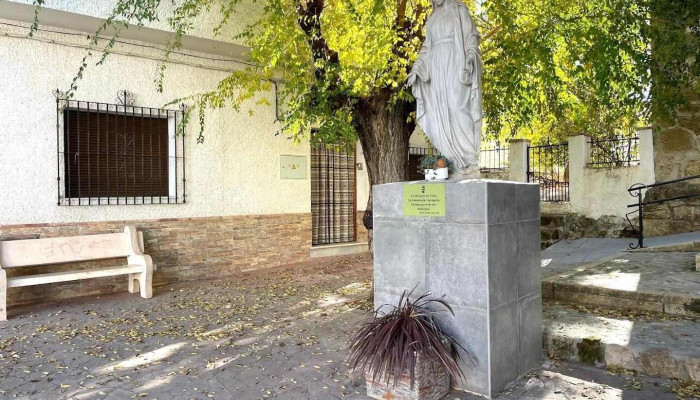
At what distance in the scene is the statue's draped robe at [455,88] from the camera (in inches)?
165

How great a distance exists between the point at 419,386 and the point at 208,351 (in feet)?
7.85

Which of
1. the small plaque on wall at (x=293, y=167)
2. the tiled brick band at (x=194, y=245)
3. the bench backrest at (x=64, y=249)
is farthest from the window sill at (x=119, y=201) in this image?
the small plaque on wall at (x=293, y=167)

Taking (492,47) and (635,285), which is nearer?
(635,285)

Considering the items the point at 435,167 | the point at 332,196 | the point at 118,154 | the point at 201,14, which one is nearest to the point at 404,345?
the point at 435,167

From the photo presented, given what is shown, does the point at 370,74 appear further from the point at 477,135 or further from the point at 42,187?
the point at 42,187

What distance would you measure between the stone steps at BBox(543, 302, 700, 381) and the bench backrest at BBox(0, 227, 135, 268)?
6.10 metres

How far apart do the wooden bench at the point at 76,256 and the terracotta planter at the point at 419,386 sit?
4920 mm

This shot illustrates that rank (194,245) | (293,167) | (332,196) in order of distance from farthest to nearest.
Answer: (332,196), (293,167), (194,245)

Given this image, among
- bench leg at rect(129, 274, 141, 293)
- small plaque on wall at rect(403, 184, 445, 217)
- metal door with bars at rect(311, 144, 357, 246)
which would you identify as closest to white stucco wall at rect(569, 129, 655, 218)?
metal door with bars at rect(311, 144, 357, 246)

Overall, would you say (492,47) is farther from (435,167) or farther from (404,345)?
(404,345)

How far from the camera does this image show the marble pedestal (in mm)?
3650

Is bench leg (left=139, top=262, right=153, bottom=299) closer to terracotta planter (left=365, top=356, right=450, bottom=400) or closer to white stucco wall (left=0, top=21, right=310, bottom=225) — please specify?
white stucco wall (left=0, top=21, right=310, bottom=225)

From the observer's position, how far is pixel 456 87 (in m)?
4.20

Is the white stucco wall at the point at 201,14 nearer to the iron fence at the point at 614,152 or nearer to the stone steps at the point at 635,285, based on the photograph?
the stone steps at the point at 635,285
